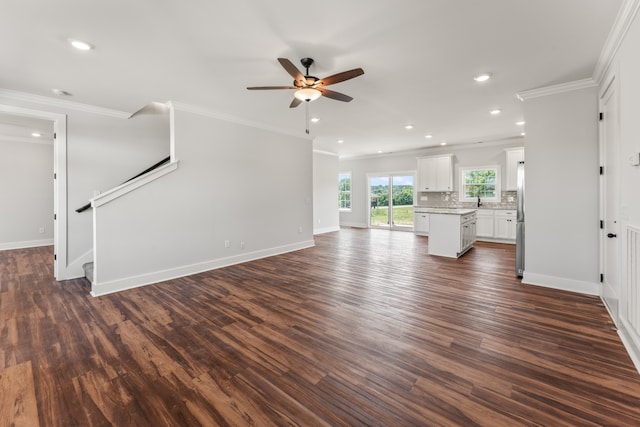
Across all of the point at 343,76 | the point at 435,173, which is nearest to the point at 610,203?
the point at 343,76

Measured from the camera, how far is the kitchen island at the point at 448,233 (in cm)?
561

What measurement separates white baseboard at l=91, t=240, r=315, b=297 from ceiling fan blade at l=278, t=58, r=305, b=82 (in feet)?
11.4

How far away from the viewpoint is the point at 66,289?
3.87 meters

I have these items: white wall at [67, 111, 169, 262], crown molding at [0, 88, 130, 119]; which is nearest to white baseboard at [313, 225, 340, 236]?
white wall at [67, 111, 169, 262]

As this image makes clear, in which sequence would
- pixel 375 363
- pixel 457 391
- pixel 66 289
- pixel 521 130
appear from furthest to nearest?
pixel 521 130, pixel 66 289, pixel 375 363, pixel 457 391

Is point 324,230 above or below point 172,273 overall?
above

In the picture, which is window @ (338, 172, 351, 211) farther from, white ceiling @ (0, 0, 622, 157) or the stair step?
the stair step

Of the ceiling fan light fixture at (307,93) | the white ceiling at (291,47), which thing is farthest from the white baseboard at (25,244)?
the ceiling fan light fixture at (307,93)

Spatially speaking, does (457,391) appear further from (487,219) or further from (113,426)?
(487,219)

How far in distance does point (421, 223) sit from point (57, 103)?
348 inches

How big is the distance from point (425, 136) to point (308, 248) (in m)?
4.13

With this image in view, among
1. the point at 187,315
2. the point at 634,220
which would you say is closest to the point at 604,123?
the point at 634,220

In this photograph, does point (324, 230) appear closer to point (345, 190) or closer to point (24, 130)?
point (345, 190)

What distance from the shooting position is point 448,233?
571cm
